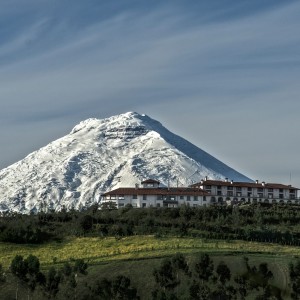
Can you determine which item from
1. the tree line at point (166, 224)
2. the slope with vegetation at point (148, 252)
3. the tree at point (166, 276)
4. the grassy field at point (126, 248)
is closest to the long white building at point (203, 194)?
the slope with vegetation at point (148, 252)

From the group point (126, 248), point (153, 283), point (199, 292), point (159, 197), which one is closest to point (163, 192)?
point (159, 197)

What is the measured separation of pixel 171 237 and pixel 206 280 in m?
28.0

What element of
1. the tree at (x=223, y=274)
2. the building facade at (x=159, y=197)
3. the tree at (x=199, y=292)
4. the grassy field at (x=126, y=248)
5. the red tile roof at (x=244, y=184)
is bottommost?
the tree at (x=199, y=292)

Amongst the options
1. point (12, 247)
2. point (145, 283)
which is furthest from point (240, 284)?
point (12, 247)

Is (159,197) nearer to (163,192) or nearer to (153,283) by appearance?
(163,192)

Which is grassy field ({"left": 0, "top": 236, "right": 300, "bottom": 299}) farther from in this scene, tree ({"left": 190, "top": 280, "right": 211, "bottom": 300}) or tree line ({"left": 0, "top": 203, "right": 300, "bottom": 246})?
tree ({"left": 190, "top": 280, "right": 211, "bottom": 300})

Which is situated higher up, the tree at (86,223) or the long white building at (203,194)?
the long white building at (203,194)

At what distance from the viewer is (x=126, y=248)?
7219 centimetres

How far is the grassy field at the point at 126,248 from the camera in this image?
219 feet

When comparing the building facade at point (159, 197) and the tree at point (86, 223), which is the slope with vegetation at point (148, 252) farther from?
the building facade at point (159, 197)

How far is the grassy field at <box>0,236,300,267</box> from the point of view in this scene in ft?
219

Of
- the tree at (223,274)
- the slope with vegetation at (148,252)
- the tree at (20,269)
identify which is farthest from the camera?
the tree at (20,269)

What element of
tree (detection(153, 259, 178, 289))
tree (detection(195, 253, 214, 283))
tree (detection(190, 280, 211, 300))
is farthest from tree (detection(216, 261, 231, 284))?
tree (detection(190, 280, 211, 300))

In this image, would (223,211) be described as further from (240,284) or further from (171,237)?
(240,284)
